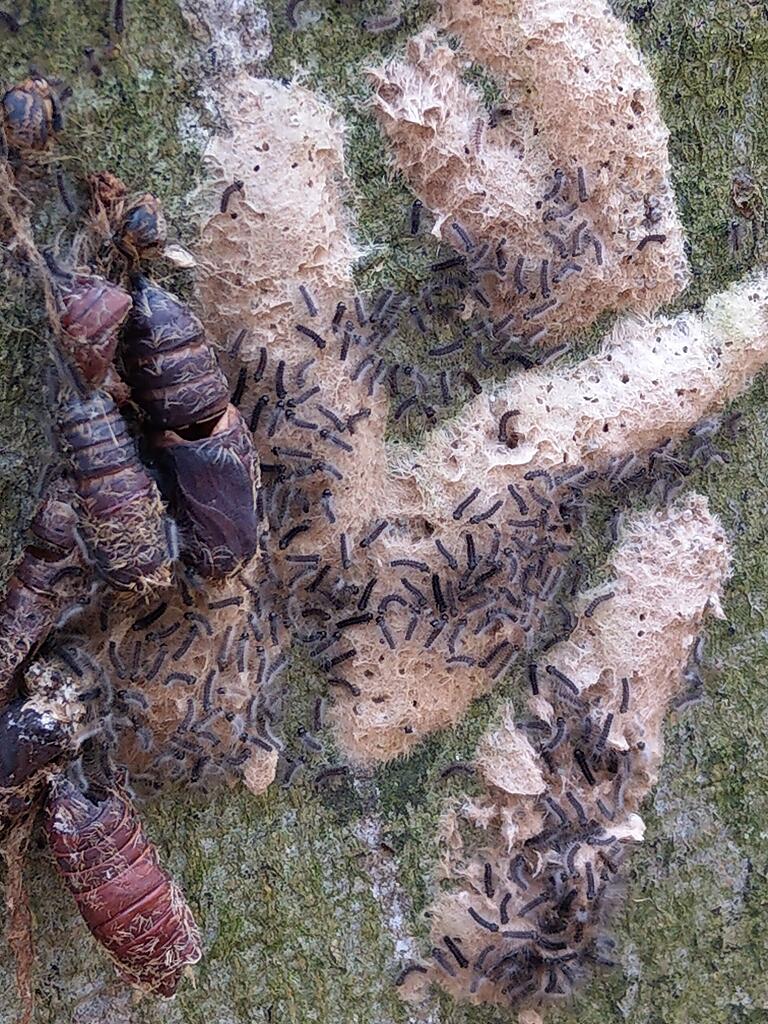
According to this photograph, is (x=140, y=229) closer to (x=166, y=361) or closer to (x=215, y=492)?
(x=166, y=361)

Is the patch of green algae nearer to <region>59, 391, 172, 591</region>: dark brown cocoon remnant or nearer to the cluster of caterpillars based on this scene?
the cluster of caterpillars

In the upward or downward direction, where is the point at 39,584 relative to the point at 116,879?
upward

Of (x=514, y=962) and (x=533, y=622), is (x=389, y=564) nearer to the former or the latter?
(x=533, y=622)

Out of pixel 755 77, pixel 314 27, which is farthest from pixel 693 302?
pixel 314 27

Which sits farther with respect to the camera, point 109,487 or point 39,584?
point 39,584

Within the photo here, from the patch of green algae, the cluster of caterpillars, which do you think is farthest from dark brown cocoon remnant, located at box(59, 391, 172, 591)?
the cluster of caterpillars

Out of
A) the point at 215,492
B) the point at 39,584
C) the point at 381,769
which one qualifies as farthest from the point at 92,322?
the point at 381,769
